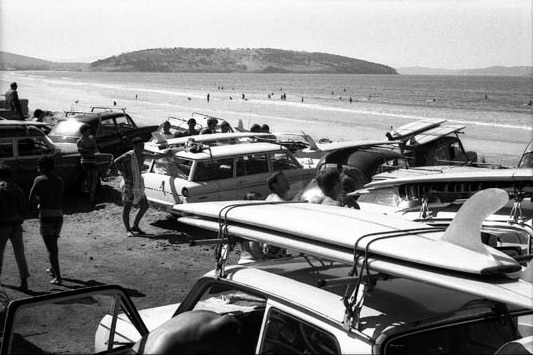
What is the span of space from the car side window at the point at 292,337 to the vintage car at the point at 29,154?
36.3 feet

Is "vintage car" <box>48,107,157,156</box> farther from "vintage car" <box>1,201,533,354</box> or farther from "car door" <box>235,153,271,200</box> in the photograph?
"vintage car" <box>1,201,533,354</box>

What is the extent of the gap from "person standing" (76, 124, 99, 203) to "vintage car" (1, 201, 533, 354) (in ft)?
36.2

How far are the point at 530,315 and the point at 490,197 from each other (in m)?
0.94

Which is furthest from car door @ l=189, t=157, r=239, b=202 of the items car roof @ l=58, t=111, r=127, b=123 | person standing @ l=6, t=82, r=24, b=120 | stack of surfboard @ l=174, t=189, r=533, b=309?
person standing @ l=6, t=82, r=24, b=120

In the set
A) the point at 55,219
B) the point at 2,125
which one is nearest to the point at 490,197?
the point at 55,219

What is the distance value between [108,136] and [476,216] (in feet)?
56.5

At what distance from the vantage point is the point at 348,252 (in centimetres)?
348

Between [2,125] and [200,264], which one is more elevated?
[2,125]

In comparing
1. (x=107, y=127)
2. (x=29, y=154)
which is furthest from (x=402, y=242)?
(x=107, y=127)

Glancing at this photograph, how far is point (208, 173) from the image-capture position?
1268 cm

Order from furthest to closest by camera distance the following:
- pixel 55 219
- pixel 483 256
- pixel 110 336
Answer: pixel 55 219
pixel 110 336
pixel 483 256

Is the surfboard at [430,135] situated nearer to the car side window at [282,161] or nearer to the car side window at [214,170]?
the car side window at [282,161]

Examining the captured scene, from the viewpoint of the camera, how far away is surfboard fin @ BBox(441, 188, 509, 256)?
3.21m

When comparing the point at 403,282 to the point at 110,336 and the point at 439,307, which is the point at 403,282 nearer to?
the point at 439,307
